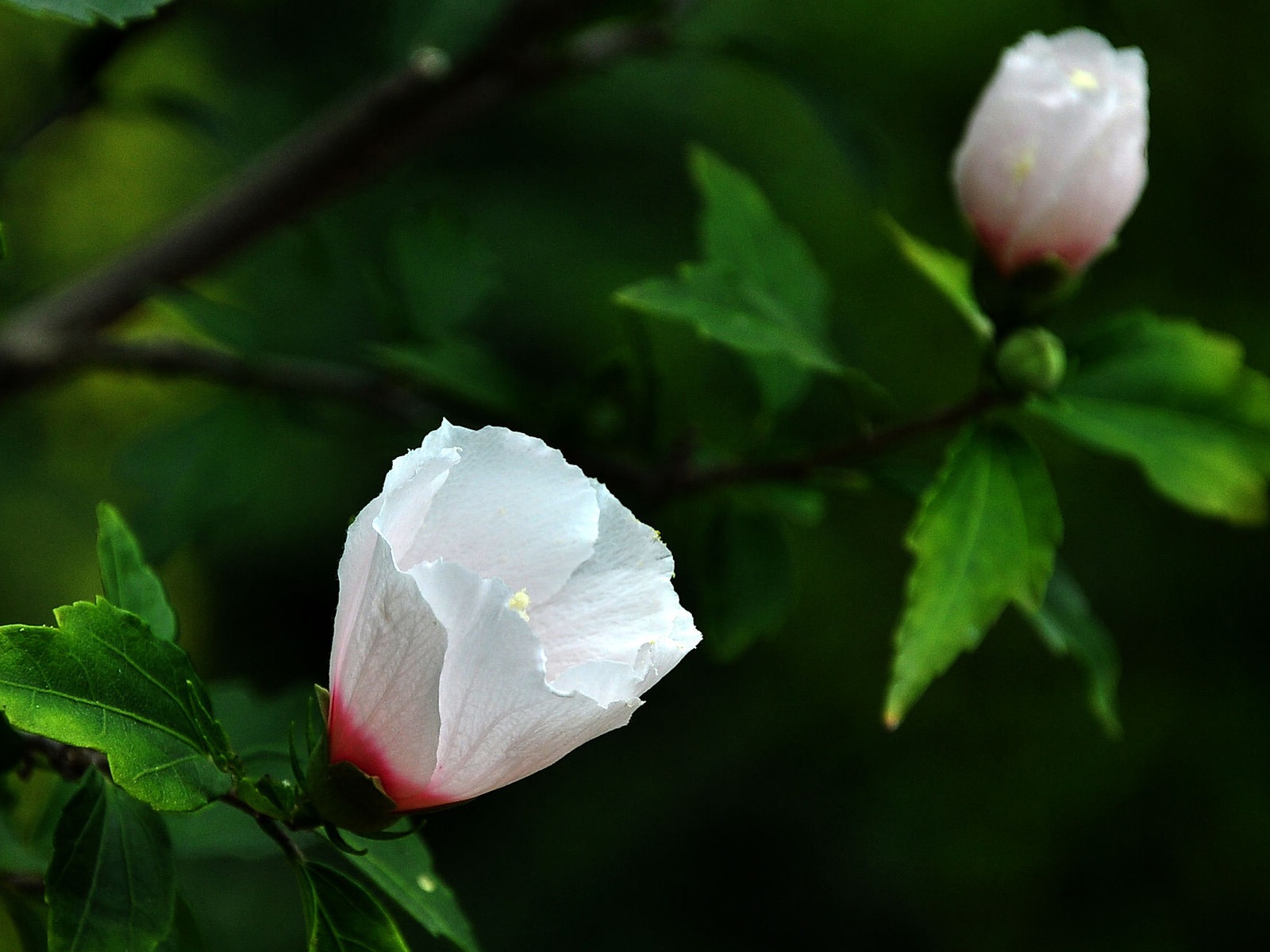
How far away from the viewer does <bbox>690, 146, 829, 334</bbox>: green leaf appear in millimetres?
1182

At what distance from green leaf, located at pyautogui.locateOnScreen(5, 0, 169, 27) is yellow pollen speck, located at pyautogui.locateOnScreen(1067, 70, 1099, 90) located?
60cm

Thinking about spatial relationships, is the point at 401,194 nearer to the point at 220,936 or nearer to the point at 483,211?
the point at 483,211

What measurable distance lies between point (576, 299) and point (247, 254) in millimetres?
2341

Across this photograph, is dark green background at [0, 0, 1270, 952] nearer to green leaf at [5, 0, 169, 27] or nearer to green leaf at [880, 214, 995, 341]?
green leaf at [880, 214, 995, 341]

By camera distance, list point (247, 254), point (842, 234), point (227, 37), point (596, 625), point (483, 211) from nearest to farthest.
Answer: point (596, 625) → point (247, 254) → point (842, 234) → point (227, 37) → point (483, 211)

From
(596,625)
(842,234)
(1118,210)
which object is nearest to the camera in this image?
(596,625)

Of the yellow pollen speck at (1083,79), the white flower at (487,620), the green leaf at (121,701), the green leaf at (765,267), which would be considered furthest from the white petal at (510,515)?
the yellow pollen speck at (1083,79)

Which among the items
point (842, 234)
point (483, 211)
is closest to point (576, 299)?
point (483, 211)

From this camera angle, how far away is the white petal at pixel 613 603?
0.62 m

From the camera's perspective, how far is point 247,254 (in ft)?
4.99

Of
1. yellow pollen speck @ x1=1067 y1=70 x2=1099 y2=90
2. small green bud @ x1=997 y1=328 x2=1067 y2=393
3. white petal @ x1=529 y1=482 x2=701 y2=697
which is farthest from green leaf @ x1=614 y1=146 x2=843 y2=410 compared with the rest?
white petal @ x1=529 y1=482 x2=701 y2=697

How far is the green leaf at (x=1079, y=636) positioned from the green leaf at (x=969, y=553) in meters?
0.14

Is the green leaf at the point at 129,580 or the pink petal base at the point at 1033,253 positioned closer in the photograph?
the green leaf at the point at 129,580

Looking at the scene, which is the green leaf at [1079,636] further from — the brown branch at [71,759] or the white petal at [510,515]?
the brown branch at [71,759]
